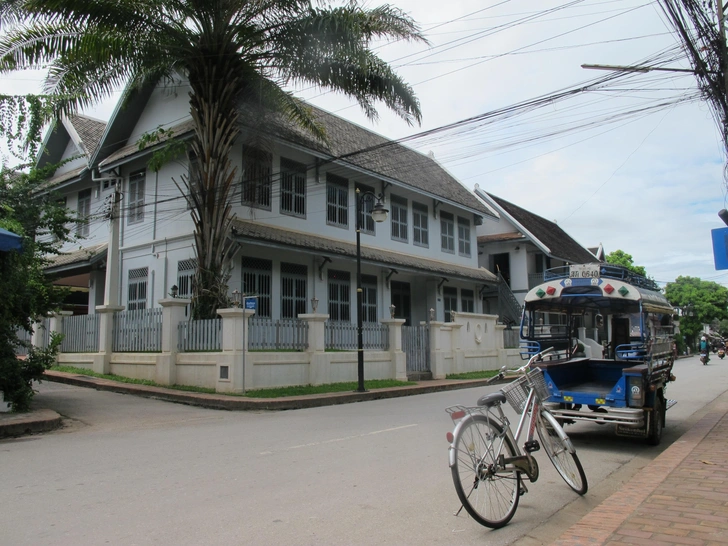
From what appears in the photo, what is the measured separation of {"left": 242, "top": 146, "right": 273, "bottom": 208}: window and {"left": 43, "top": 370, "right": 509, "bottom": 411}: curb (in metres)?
6.34

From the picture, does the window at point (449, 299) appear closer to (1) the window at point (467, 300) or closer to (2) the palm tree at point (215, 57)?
(1) the window at point (467, 300)

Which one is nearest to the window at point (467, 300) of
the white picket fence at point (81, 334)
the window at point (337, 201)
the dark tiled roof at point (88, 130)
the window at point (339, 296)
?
the window at point (339, 296)

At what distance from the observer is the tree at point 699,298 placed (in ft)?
203

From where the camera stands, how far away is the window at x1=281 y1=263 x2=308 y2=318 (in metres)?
19.8

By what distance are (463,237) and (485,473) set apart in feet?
83.7

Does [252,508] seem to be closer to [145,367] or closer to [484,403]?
[484,403]

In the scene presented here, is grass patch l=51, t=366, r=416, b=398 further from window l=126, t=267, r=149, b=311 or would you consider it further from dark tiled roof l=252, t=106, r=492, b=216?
dark tiled roof l=252, t=106, r=492, b=216

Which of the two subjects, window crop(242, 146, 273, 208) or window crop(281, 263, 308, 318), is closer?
window crop(242, 146, 273, 208)

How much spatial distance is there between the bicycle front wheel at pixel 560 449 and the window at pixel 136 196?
57.3 ft

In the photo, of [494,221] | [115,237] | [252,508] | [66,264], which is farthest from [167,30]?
[494,221]

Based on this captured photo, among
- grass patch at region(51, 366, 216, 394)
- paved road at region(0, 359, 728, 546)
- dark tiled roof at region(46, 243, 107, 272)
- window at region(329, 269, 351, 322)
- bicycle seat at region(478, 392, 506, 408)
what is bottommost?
paved road at region(0, 359, 728, 546)

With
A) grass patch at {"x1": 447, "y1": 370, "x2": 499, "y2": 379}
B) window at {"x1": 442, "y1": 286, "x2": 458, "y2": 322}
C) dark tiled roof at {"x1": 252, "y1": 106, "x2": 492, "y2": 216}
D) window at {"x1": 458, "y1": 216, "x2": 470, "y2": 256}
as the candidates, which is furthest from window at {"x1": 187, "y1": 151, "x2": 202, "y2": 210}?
window at {"x1": 458, "y1": 216, "x2": 470, "y2": 256}

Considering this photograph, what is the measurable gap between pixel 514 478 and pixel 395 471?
88.4 inches

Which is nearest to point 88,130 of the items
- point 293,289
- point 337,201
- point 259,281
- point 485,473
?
point 337,201
